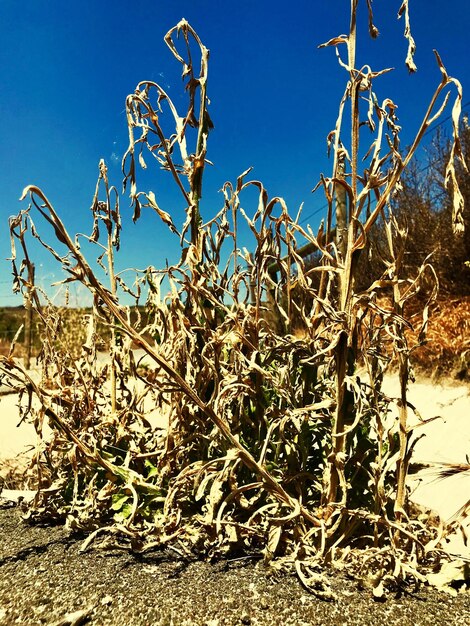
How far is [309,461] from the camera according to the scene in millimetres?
1233

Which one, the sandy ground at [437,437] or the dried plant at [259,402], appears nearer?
the dried plant at [259,402]

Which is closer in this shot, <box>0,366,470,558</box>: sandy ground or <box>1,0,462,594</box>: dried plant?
<box>1,0,462,594</box>: dried plant

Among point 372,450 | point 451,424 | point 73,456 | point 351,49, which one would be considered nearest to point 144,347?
point 73,456

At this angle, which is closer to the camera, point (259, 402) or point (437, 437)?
point (259, 402)

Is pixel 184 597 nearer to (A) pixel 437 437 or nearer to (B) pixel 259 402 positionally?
(B) pixel 259 402

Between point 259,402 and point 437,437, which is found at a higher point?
point 259,402

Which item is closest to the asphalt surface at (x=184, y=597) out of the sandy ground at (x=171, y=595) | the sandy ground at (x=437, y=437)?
the sandy ground at (x=171, y=595)

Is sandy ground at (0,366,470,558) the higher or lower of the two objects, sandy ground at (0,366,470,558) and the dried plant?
the lower

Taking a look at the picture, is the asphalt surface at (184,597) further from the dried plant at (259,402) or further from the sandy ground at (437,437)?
the sandy ground at (437,437)

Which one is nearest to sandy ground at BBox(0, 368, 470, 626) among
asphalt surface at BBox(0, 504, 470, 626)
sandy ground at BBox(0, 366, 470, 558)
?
asphalt surface at BBox(0, 504, 470, 626)

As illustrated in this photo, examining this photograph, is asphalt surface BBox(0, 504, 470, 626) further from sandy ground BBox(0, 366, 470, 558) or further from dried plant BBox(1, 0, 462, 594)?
sandy ground BBox(0, 366, 470, 558)

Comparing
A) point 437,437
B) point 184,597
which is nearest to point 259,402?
point 184,597

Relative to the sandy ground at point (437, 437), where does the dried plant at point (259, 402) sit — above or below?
above

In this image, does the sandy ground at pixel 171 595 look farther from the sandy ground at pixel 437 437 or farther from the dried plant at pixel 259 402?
the sandy ground at pixel 437 437
